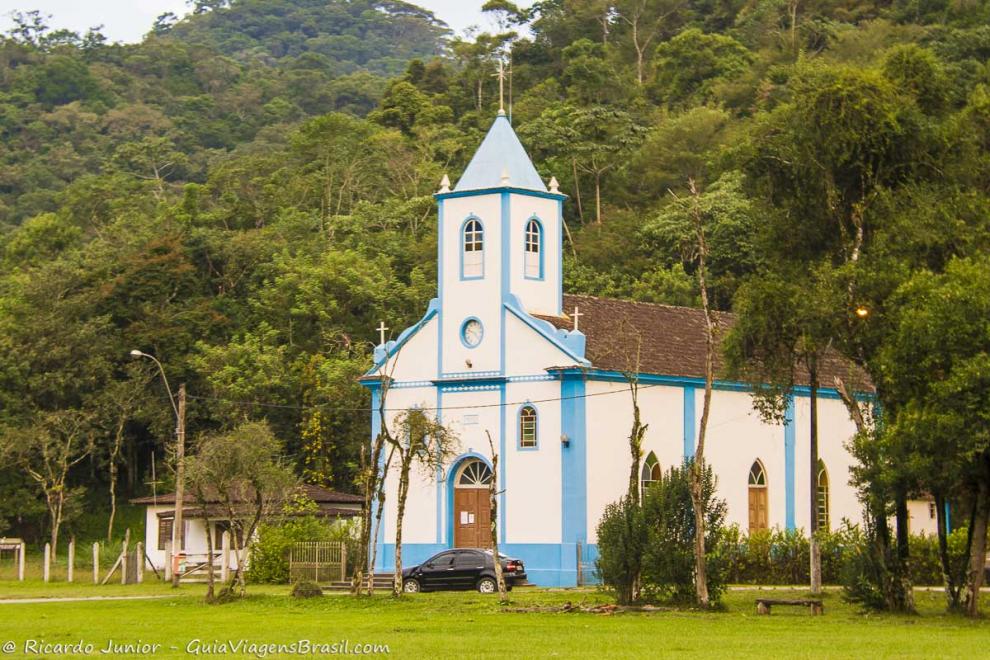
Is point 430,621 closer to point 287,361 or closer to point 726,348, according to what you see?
point 726,348

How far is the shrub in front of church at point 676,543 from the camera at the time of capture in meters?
34.2

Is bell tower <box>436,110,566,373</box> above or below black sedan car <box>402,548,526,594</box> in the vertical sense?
above

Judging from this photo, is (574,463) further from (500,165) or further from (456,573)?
(500,165)

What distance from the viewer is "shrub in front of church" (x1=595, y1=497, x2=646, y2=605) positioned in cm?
3441

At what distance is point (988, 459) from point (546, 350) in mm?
17525

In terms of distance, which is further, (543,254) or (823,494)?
(823,494)

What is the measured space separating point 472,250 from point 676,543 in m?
16.5

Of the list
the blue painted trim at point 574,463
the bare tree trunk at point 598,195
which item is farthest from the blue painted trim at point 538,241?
the bare tree trunk at point 598,195

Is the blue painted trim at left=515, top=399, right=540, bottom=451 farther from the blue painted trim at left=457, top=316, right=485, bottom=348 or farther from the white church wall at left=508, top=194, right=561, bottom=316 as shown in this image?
the white church wall at left=508, top=194, right=561, bottom=316

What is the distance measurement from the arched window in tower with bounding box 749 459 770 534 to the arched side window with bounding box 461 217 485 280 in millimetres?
10316

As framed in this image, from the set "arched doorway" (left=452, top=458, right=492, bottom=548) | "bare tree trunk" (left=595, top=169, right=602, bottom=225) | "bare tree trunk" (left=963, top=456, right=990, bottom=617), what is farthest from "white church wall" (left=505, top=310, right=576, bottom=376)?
"bare tree trunk" (left=595, top=169, right=602, bottom=225)

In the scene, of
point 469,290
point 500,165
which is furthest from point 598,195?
point 469,290

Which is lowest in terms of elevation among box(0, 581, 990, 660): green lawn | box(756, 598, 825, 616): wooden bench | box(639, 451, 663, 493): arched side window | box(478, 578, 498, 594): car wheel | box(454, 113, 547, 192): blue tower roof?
box(0, 581, 990, 660): green lawn

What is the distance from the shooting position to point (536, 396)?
4684 cm
